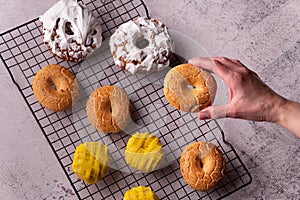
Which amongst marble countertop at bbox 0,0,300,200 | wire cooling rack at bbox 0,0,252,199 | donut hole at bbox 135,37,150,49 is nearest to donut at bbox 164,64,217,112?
wire cooling rack at bbox 0,0,252,199

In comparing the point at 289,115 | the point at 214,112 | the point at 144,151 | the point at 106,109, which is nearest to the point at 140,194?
the point at 144,151

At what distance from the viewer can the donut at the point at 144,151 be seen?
1804 millimetres

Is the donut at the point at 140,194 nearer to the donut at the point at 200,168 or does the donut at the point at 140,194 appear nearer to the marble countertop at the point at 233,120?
the donut at the point at 200,168

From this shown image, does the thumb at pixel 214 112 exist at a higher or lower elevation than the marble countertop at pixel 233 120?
higher

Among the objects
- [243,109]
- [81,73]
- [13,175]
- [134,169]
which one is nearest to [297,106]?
[243,109]

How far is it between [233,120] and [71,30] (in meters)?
0.61

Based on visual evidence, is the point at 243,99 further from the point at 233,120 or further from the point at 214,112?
the point at 233,120

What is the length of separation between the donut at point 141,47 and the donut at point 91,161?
265 mm

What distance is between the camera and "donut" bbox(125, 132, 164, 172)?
5.92 feet

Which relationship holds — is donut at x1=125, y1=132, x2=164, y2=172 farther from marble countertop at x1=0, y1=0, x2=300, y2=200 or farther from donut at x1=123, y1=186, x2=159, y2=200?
marble countertop at x1=0, y1=0, x2=300, y2=200

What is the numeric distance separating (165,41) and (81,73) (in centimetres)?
29

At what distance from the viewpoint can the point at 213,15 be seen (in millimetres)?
2104

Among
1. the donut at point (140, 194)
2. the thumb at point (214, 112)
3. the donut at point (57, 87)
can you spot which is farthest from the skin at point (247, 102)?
the donut at point (57, 87)

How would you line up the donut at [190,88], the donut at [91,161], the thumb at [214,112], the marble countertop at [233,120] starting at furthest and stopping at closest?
the marble countertop at [233,120]
the donut at [91,161]
the donut at [190,88]
the thumb at [214,112]
